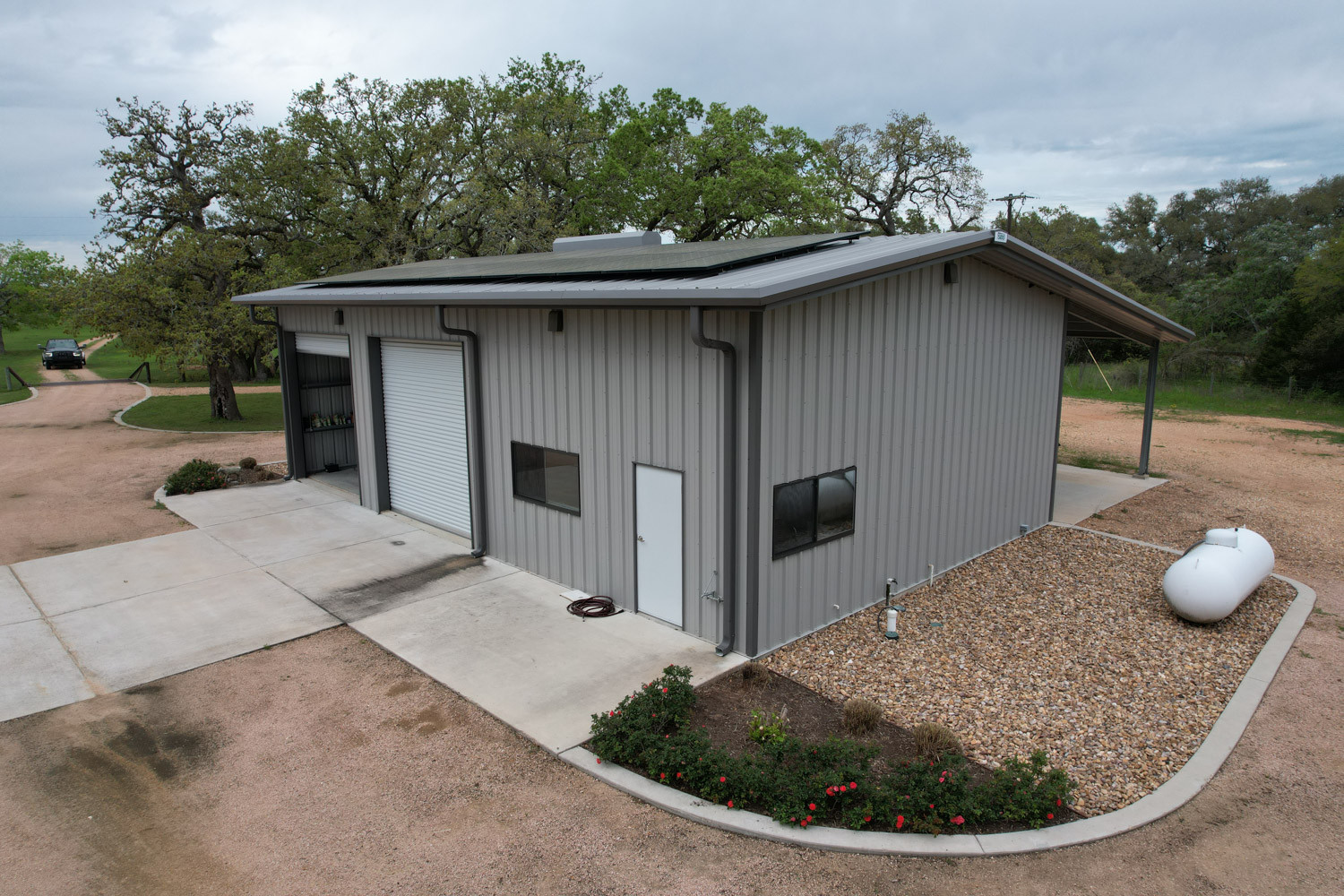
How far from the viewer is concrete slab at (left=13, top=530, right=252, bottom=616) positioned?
9.15 metres

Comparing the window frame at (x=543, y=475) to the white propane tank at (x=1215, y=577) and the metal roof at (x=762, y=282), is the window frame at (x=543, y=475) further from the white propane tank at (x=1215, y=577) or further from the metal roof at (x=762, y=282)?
the white propane tank at (x=1215, y=577)

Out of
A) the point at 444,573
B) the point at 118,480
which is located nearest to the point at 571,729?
the point at 444,573

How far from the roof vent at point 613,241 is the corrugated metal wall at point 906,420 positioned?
5.07 metres

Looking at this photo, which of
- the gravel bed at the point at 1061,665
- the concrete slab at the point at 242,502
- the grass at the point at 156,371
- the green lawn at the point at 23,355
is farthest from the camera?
the grass at the point at 156,371

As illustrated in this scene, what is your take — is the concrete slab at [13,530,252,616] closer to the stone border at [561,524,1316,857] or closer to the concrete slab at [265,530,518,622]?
the concrete slab at [265,530,518,622]

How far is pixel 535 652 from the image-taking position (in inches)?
295


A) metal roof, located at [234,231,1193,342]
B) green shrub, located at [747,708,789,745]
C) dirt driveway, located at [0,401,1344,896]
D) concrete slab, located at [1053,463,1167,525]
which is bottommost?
concrete slab, located at [1053,463,1167,525]

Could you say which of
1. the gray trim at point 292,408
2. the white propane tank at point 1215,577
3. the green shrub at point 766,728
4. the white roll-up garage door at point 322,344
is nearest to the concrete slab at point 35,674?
the green shrub at point 766,728

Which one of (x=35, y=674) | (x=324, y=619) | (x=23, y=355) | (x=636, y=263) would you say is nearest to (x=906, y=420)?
(x=636, y=263)

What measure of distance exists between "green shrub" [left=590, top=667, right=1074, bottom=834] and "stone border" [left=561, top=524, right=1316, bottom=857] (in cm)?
7

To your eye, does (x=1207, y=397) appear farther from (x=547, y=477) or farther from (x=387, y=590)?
(x=387, y=590)

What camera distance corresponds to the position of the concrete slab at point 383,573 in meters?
8.94

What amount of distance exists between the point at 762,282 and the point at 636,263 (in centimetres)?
265

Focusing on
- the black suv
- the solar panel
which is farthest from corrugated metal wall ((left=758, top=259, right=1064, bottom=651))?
the black suv
